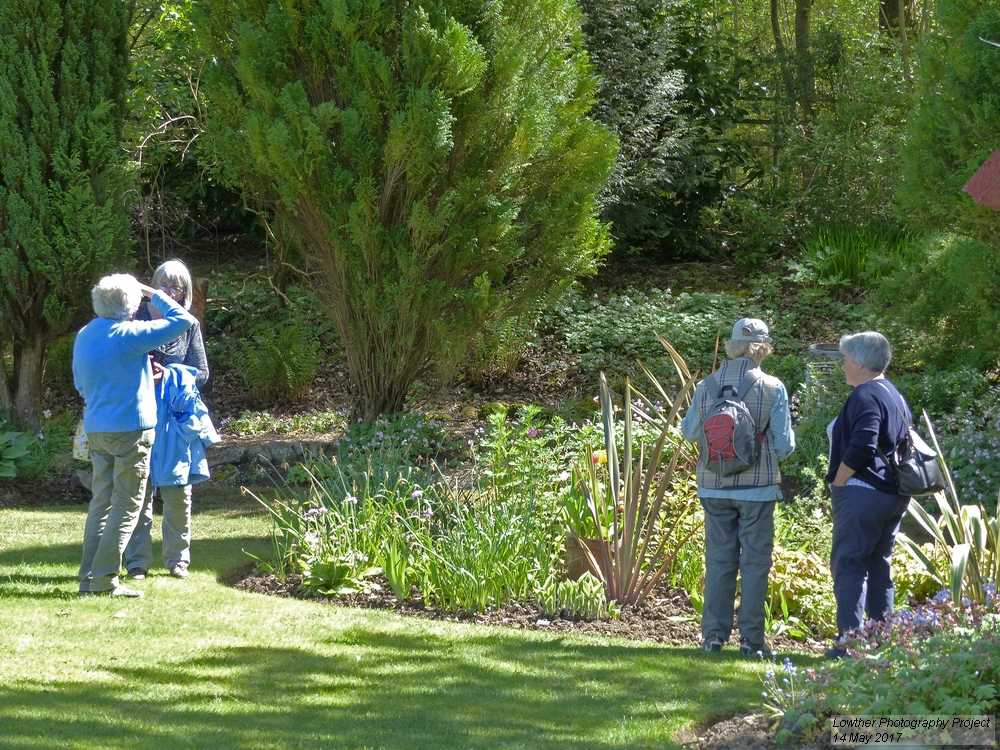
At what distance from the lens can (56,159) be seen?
9.26 meters

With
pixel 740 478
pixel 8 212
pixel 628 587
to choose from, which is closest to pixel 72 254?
pixel 8 212

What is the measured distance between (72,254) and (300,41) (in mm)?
2991

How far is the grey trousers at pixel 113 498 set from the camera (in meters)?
5.19

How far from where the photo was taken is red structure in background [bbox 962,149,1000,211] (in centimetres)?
346

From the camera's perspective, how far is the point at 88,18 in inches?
374

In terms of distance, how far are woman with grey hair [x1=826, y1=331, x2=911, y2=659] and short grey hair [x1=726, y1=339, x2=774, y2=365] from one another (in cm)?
42

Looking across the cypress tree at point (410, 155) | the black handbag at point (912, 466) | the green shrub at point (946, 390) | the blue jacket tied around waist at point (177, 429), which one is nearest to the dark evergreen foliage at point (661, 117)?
the cypress tree at point (410, 155)

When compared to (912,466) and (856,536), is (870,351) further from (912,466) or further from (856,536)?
(856,536)

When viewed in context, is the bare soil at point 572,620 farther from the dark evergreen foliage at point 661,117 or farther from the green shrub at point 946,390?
the dark evergreen foliage at point 661,117

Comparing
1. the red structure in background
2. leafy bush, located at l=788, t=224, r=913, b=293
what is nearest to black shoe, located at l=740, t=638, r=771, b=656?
the red structure in background

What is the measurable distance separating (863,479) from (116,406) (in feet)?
11.9

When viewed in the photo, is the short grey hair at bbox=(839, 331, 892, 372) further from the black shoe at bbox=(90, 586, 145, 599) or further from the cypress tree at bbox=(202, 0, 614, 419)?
the cypress tree at bbox=(202, 0, 614, 419)

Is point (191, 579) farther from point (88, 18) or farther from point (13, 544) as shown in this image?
point (88, 18)

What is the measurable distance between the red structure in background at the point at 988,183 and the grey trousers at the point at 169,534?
4382 mm
